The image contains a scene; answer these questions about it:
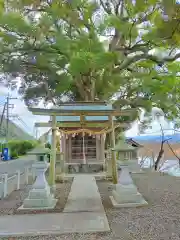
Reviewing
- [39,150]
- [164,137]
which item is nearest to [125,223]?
[39,150]

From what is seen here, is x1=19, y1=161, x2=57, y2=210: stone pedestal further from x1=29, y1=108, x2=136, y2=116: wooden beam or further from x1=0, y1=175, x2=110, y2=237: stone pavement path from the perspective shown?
x1=29, y1=108, x2=136, y2=116: wooden beam

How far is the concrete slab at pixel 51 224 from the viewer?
12.1ft

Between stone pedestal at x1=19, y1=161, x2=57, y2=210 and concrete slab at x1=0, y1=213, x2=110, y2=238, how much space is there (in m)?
0.58

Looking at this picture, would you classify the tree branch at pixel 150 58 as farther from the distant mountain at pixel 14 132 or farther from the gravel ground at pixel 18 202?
the distant mountain at pixel 14 132

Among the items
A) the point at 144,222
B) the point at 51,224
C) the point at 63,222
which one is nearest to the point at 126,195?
the point at 144,222

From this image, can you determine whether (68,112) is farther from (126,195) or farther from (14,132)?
(14,132)

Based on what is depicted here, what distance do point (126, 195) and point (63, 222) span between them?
69.8 inches

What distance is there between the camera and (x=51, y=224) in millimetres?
4027

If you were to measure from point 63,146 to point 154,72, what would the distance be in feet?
20.9

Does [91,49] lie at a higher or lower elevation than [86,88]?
higher

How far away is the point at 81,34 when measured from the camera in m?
12.0

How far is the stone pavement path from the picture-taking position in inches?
146

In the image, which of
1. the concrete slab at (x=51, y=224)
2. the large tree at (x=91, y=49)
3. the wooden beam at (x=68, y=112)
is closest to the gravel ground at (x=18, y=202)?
the concrete slab at (x=51, y=224)

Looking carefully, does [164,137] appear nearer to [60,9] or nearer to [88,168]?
[88,168]
